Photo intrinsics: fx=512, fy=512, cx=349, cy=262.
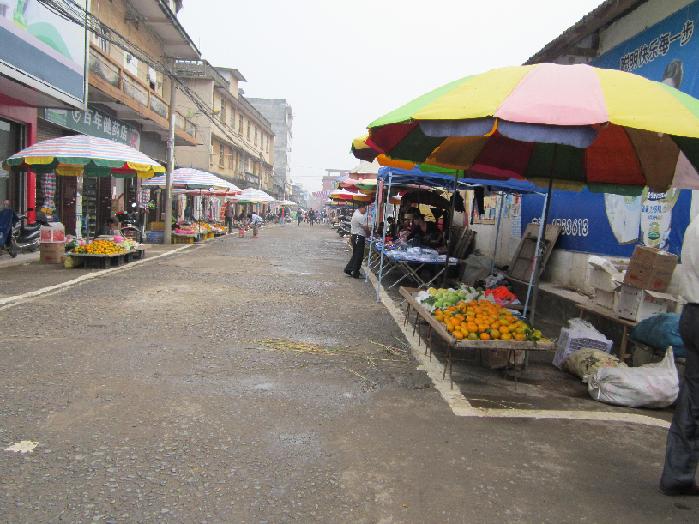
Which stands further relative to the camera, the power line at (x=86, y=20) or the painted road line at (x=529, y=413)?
the power line at (x=86, y=20)

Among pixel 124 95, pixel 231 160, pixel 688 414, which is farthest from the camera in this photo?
pixel 231 160

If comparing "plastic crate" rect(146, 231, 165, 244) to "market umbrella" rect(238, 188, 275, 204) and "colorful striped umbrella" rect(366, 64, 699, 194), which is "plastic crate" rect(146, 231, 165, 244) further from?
"colorful striped umbrella" rect(366, 64, 699, 194)

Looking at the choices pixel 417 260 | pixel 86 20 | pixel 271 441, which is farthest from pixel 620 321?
pixel 86 20

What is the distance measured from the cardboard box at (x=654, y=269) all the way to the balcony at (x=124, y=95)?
47.9 feet

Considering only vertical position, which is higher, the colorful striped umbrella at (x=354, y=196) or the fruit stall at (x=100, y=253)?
the colorful striped umbrella at (x=354, y=196)

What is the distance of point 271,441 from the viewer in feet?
11.3

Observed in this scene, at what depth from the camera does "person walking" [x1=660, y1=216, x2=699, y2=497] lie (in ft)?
9.78

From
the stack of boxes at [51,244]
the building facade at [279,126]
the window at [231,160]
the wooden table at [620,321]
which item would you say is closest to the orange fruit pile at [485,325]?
the wooden table at [620,321]

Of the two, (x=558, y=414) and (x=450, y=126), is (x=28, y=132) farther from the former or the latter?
(x=558, y=414)

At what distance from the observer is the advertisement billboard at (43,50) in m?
9.59

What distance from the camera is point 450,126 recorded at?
12.5 feet

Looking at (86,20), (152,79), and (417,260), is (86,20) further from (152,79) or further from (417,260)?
(152,79)

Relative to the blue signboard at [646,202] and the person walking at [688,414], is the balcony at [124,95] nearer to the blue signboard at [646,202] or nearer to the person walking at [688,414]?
the blue signboard at [646,202]

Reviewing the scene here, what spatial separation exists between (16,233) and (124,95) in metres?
7.03
